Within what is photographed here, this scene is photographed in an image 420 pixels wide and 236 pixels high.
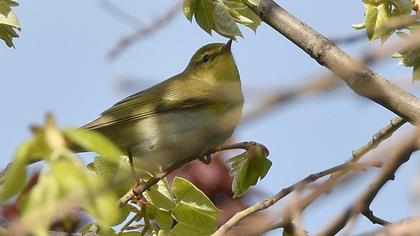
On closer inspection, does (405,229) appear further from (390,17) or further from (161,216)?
(161,216)

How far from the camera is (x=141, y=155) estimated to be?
4254mm

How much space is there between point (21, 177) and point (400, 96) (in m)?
1.62

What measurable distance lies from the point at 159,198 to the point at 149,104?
224 centimetres

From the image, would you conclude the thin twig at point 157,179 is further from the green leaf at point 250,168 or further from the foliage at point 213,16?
the foliage at point 213,16

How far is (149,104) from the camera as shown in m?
4.95

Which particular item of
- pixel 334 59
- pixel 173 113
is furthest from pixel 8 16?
pixel 173 113

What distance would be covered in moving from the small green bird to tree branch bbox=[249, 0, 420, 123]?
1.25m

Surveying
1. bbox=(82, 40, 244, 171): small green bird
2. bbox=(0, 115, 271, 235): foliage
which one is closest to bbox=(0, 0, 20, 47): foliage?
bbox=(82, 40, 244, 171): small green bird

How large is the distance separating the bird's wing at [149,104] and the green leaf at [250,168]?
1.94 m

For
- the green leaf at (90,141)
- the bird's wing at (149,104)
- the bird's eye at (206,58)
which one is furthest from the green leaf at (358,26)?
the bird's eye at (206,58)

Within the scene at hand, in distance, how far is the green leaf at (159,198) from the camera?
271 centimetres

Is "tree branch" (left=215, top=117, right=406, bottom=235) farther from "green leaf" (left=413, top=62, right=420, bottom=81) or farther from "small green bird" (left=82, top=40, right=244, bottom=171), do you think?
"small green bird" (left=82, top=40, right=244, bottom=171)

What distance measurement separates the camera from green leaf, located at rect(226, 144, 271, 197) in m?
2.62

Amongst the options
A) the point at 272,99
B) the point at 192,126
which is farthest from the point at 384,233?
the point at 192,126
